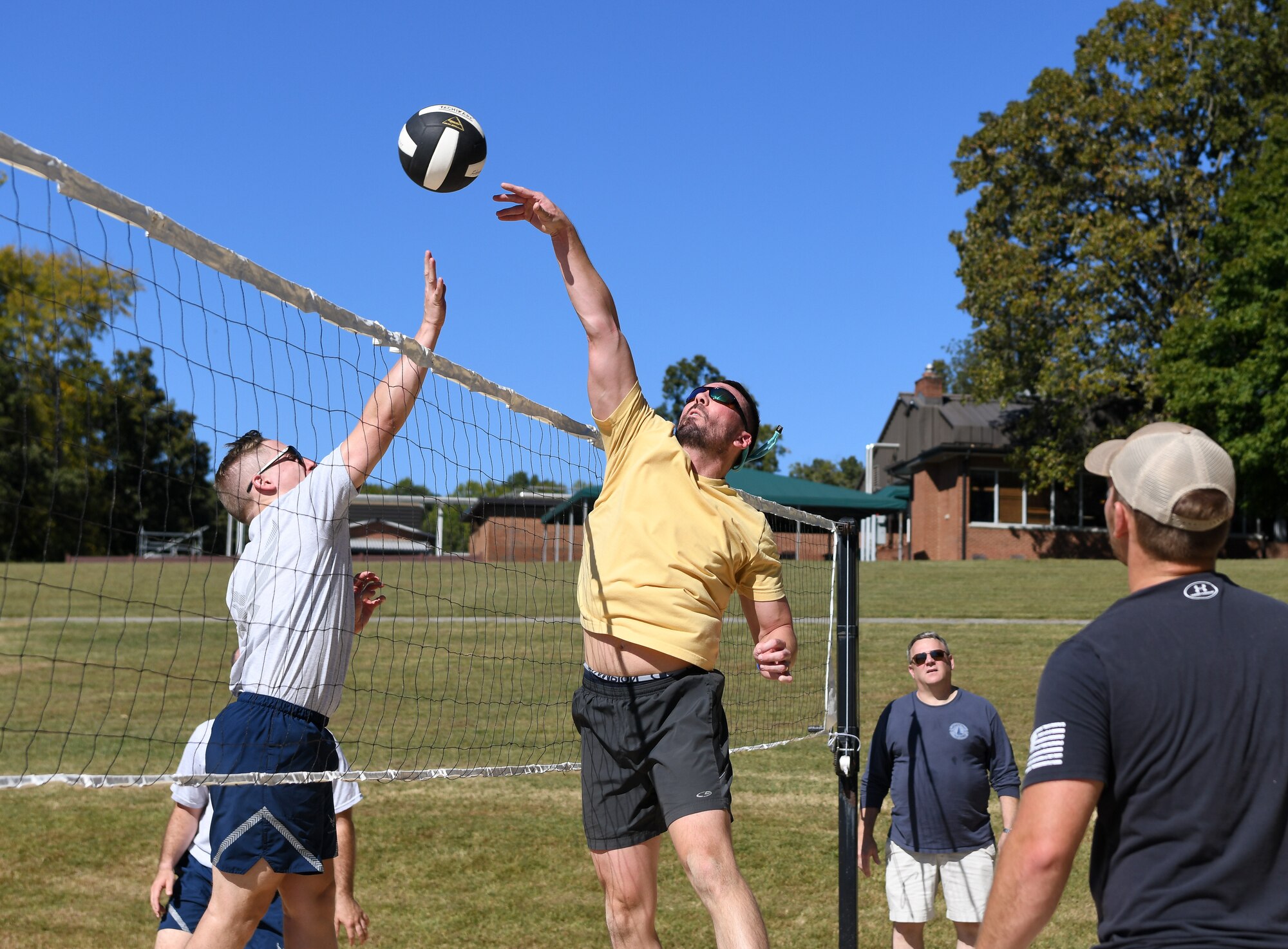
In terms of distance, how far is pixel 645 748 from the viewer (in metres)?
3.68

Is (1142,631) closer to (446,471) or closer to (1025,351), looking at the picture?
(446,471)

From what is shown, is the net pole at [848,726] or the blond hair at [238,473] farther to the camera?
the net pole at [848,726]

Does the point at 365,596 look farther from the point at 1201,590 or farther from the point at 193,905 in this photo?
the point at 1201,590

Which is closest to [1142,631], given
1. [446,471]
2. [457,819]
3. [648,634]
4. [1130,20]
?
[648,634]

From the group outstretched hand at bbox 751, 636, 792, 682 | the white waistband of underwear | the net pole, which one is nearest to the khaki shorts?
the net pole

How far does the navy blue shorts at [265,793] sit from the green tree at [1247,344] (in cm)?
2778

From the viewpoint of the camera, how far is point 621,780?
3711 mm

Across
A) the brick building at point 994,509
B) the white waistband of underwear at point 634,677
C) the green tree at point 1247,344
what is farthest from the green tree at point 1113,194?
the white waistband of underwear at point 634,677

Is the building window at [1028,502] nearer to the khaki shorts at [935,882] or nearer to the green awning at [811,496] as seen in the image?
the green awning at [811,496]

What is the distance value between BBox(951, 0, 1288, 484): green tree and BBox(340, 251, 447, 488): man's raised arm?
93.8 feet

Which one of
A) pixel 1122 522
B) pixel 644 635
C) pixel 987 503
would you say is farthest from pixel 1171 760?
pixel 987 503

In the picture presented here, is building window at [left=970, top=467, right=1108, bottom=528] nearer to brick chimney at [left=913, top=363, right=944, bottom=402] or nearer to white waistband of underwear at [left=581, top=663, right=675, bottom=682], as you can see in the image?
brick chimney at [left=913, top=363, right=944, bottom=402]

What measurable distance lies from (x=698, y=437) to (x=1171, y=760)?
220 centimetres

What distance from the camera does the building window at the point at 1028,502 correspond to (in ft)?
117
